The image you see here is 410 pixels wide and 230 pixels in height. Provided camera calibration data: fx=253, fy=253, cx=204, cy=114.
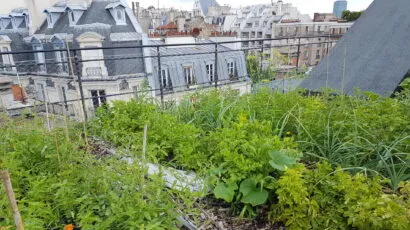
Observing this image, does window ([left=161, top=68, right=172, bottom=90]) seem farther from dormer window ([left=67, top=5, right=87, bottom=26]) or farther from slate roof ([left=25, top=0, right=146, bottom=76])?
dormer window ([left=67, top=5, right=87, bottom=26])

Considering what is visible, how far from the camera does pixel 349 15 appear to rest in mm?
14492

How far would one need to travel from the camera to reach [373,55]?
3.50m

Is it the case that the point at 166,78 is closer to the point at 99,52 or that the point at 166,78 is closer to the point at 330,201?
the point at 99,52

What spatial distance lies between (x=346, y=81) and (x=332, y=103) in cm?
171

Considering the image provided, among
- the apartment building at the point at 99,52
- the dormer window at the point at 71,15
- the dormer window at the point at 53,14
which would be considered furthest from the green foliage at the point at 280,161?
the dormer window at the point at 53,14

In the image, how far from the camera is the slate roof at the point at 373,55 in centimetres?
321

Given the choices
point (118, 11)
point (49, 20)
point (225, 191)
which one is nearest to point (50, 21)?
point (49, 20)

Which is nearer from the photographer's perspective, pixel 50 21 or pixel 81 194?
pixel 81 194

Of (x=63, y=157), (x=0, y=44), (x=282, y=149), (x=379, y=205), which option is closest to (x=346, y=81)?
(x=282, y=149)

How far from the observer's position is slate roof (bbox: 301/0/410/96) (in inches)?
127

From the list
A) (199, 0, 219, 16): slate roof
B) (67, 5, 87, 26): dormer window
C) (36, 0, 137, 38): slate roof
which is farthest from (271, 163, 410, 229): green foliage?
(199, 0, 219, 16): slate roof

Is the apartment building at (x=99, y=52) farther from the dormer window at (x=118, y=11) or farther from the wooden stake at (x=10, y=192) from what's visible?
the wooden stake at (x=10, y=192)

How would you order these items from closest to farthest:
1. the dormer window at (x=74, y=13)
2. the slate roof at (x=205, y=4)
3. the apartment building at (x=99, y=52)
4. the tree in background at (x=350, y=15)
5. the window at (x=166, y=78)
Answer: the window at (x=166, y=78) < the apartment building at (x=99, y=52) < the dormer window at (x=74, y=13) < the tree in background at (x=350, y=15) < the slate roof at (x=205, y=4)

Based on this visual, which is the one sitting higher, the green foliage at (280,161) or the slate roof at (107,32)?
the slate roof at (107,32)
